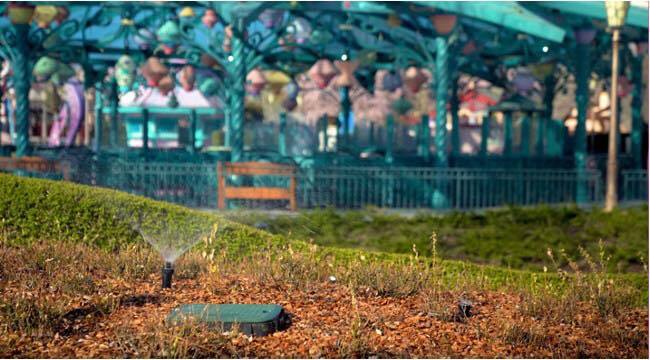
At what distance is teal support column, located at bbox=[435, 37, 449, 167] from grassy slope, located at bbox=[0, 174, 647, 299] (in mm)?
10029

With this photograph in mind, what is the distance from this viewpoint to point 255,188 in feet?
54.7

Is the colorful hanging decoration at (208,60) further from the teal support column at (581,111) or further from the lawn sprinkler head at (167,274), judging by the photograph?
the lawn sprinkler head at (167,274)

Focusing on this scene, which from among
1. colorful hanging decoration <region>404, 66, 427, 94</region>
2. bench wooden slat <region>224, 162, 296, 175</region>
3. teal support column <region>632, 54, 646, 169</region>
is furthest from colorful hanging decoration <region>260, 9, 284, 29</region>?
teal support column <region>632, 54, 646, 169</region>

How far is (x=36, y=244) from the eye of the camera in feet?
31.6

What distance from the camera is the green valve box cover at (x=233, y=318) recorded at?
679 centimetres

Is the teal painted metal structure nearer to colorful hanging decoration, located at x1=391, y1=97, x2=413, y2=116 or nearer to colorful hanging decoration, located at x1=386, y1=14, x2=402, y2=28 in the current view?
colorful hanging decoration, located at x1=386, y1=14, x2=402, y2=28

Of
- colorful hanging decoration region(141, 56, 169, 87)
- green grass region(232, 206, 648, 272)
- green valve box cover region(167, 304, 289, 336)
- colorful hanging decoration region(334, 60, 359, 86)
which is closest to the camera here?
green valve box cover region(167, 304, 289, 336)

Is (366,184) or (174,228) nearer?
(174,228)

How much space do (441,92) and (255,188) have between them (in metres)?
5.47

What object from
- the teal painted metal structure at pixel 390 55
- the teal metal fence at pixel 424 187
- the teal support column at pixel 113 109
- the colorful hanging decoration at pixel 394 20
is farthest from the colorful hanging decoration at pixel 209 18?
the teal support column at pixel 113 109

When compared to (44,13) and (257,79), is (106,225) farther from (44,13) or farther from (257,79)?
(257,79)

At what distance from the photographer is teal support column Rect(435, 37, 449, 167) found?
2025 centimetres

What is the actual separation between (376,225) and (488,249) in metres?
2.48

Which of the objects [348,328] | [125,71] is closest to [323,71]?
[125,71]
